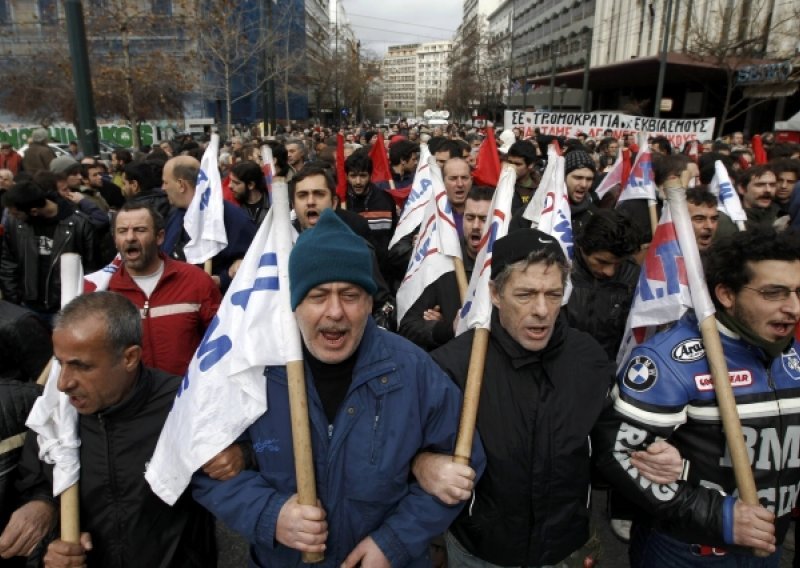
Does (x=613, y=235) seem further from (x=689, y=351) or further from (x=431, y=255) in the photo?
(x=689, y=351)

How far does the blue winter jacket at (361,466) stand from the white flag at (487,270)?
423 millimetres

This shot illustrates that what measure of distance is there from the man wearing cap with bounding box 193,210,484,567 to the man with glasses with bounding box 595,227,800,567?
680 mm

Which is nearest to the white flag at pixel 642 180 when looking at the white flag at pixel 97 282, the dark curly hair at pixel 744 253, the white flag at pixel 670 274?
the white flag at pixel 670 274

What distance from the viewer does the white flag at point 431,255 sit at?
337 cm

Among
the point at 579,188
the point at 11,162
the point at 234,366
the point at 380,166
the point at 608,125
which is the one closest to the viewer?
the point at 234,366

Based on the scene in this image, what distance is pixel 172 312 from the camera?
125 inches

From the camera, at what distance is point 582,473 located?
2094 mm

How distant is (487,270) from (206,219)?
2.66 meters

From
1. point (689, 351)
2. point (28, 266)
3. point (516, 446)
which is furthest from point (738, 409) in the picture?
point (28, 266)

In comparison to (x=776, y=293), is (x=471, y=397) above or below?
below

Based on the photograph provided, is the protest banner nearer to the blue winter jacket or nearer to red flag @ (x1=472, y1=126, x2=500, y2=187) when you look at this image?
red flag @ (x1=472, y1=126, x2=500, y2=187)

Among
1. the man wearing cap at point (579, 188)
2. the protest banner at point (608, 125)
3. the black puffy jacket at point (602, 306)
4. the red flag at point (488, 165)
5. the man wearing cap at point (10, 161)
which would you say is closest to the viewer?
the black puffy jacket at point (602, 306)

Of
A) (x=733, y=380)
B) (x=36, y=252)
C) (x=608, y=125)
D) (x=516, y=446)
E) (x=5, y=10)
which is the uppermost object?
(x=5, y=10)

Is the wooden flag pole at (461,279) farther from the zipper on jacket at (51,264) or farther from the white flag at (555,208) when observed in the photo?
the zipper on jacket at (51,264)
